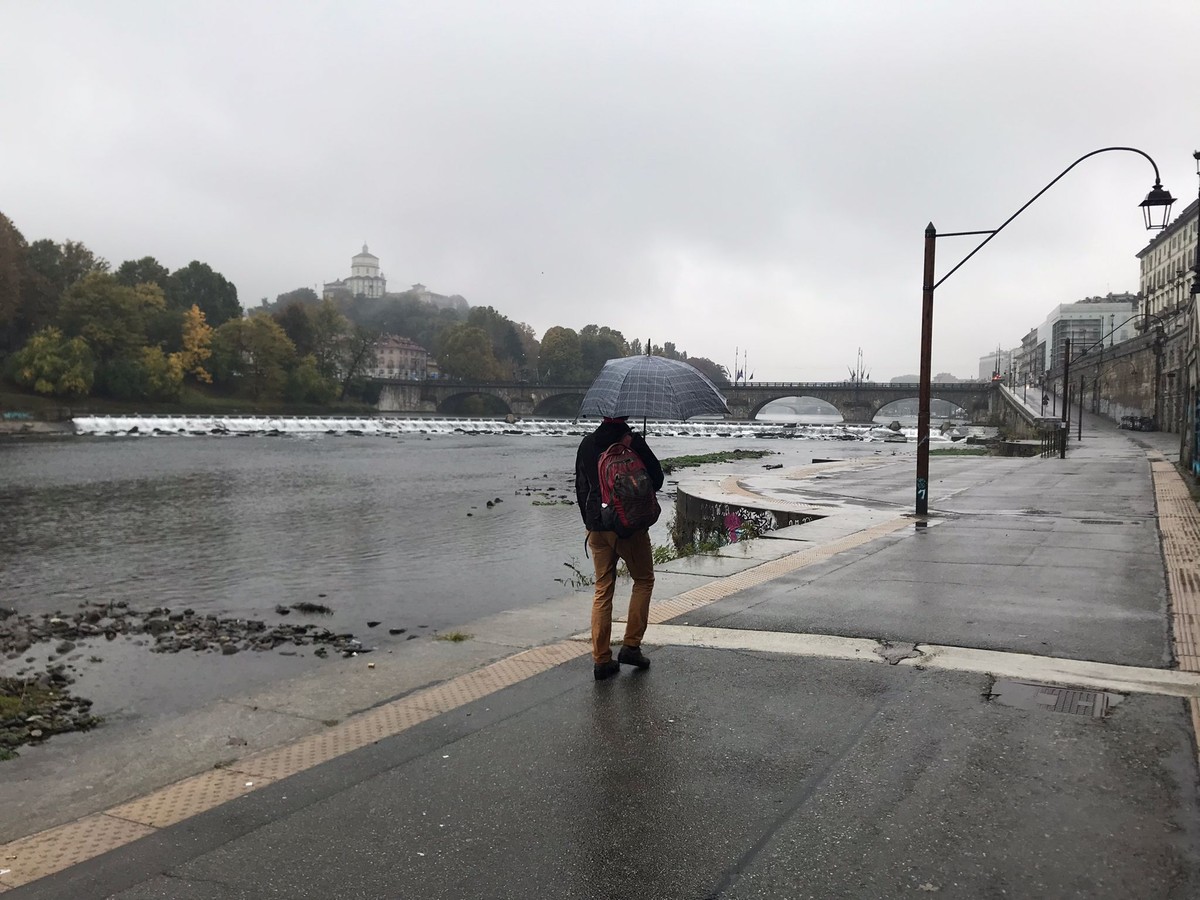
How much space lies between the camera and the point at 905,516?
53.5ft

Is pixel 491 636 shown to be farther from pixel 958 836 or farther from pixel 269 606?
pixel 269 606

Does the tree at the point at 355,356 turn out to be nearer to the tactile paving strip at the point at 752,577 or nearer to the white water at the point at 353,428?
the white water at the point at 353,428

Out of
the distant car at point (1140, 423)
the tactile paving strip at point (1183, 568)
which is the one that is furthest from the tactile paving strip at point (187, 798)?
the distant car at point (1140, 423)

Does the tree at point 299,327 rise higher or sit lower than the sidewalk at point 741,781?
higher

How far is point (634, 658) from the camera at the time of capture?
6.49 m

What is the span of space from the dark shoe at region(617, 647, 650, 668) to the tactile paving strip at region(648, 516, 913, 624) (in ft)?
4.80

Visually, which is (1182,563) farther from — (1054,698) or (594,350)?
(594,350)

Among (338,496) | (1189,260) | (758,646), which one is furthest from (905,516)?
(1189,260)

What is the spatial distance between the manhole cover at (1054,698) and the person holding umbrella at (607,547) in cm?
233

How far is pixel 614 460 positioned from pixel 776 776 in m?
2.42

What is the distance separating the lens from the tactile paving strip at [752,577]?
8.54m

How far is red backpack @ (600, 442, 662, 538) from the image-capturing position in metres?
6.18

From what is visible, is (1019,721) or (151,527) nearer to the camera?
(1019,721)

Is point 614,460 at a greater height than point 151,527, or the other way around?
point 614,460
